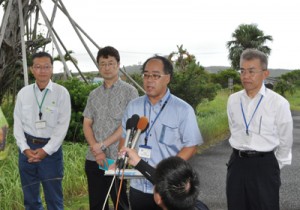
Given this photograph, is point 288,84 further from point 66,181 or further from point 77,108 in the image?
point 66,181

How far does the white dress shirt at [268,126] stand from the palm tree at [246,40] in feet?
147

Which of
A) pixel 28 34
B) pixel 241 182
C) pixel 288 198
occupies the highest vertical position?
pixel 28 34

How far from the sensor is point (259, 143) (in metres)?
3.51

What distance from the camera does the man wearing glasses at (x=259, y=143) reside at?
347cm

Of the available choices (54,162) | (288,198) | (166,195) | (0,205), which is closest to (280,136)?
(166,195)

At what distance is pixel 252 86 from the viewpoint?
11.6 feet

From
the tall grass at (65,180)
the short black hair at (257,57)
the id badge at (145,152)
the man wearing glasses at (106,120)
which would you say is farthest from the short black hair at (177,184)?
the tall grass at (65,180)

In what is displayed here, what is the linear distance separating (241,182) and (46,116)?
1.95 meters

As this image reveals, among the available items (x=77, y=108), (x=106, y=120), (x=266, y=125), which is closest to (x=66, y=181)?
(x=106, y=120)

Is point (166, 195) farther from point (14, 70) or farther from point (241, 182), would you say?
point (14, 70)

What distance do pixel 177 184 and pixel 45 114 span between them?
240 centimetres

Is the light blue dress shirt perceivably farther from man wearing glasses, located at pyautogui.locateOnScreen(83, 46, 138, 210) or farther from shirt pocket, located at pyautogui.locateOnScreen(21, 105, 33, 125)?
shirt pocket, located at pyautogui.locateOnScreen(21, 105, 33, 125)

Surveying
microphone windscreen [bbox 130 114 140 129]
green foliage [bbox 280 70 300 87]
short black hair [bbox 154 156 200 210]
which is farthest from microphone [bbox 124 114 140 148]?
green foliage [bbox 280 70 300 87]

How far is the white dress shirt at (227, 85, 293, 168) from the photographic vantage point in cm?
348
